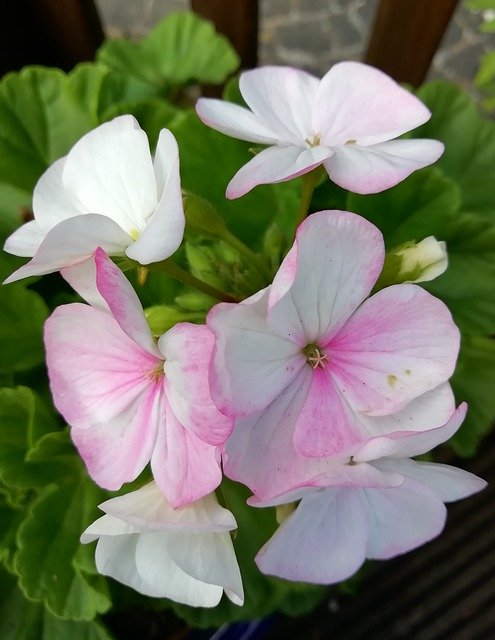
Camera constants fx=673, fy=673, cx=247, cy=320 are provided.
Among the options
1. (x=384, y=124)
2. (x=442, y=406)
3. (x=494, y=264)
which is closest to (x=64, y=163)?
(x=384, y=124)

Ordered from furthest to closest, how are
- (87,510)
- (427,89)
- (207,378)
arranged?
(427,89)
(87,510)
(207,378)

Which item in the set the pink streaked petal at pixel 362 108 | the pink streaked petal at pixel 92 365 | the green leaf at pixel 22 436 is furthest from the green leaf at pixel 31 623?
the pink streaked petal at pixel 362 108

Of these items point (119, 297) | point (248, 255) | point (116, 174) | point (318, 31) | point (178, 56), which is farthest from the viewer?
point (318, 31)

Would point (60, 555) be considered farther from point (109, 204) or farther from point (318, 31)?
point (318, 31)

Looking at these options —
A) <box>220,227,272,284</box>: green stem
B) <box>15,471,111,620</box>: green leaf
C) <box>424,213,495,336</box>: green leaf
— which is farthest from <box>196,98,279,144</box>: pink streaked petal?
<box>15,471,111,620</box>: green leaf

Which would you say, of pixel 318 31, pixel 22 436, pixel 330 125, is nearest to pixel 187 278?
pixel 330 125

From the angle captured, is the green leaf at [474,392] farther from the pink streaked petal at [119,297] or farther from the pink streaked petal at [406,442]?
the pink streaked petal at [119,297]

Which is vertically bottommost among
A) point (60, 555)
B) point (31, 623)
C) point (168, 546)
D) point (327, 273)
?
point (31, 623)

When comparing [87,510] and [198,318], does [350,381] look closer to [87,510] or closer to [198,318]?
[198,318]
